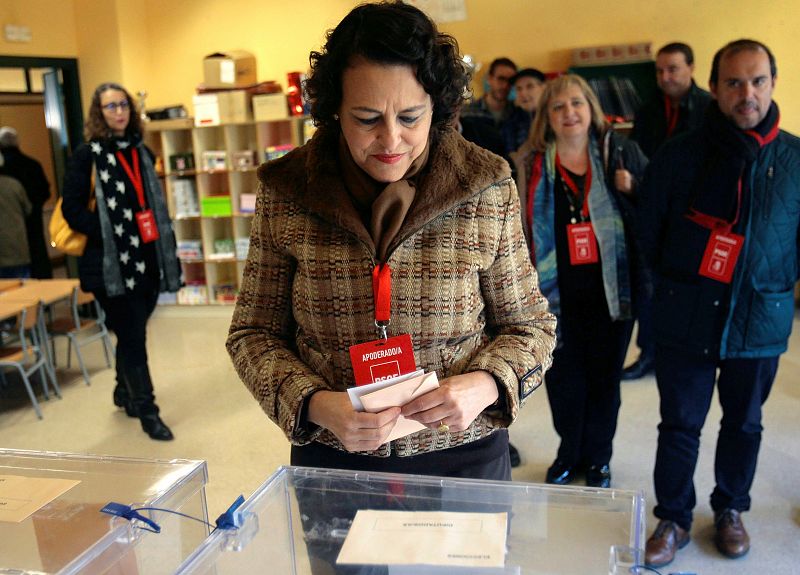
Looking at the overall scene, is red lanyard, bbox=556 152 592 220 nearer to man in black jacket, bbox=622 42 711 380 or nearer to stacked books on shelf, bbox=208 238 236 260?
man in black jacket, bbox=622 42 711 380

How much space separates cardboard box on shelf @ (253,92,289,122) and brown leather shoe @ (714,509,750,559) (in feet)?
16.6

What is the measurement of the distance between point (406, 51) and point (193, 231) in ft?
21.3

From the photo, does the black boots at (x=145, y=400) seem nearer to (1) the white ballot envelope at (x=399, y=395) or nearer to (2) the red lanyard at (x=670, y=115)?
(1) the white ballot envelope at (x=399, y=395)

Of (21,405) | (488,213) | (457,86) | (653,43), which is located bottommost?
(21,405)

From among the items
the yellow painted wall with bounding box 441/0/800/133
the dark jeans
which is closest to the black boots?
the dark jeans

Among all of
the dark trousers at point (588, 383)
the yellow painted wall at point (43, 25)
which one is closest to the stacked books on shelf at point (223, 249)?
the yellow painted wall at point (43, 25)

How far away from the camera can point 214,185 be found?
24.2 feet

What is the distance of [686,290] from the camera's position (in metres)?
2.56

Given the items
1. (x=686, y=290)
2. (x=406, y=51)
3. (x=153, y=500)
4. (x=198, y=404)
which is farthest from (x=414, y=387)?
(x=198, y=404)

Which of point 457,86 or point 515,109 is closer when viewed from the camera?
point 457,86

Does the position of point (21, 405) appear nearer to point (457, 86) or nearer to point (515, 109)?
point (515, 109)

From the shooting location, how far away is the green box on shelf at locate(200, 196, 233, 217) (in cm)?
703

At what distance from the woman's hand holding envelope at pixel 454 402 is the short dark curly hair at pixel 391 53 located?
0.52 m

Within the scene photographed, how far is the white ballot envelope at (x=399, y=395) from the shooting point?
1298 mm
